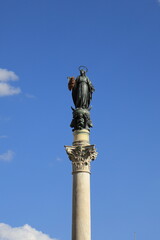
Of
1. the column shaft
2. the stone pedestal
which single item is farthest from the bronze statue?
the column shaft

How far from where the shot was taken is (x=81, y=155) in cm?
2542

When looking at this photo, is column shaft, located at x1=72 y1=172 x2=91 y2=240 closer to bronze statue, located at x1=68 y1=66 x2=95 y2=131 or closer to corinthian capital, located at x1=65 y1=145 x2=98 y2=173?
corinthian capital, located at x1=65 y1=145 x2=98 y2=173

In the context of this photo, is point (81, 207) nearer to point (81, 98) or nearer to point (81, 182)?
point (81, 182)

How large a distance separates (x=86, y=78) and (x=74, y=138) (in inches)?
158

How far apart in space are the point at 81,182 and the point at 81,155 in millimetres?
1551

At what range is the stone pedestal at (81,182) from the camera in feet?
77.6

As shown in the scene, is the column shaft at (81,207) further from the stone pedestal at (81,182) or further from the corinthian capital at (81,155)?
the corinthian capital at (81,155)

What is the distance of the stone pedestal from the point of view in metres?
23.7

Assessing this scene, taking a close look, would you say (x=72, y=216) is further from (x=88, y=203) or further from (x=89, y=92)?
(x=89, y=92)

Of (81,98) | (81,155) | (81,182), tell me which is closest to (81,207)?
(81,182)

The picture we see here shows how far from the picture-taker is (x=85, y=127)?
2659 centimetres

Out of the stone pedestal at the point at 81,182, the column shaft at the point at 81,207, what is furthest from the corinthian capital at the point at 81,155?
the column shaft at the point at 81,207

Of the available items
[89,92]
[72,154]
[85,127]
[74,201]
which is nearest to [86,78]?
[89,92]

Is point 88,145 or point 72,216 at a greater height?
point 88,145
